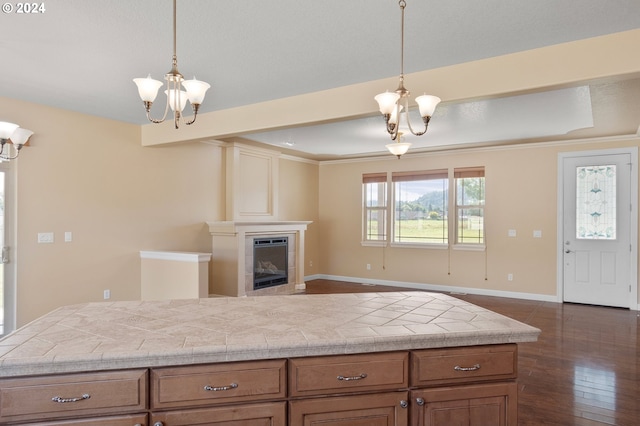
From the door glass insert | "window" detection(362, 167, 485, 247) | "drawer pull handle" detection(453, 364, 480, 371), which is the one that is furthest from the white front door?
"drawer pull handle" detection(453, 364, 480, 371)

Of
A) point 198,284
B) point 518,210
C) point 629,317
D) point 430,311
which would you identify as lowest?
point 629,317

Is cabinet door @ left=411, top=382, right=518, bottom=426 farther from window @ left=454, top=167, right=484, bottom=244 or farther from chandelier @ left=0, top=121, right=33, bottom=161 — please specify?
window @ left=454, top=167, right=484, bottom=244

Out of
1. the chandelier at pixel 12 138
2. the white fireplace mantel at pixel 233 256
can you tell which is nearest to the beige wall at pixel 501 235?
the white fireplace mantel at pixel 233 256

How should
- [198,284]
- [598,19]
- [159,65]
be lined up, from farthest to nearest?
[198,284], [159,65], [598,19]

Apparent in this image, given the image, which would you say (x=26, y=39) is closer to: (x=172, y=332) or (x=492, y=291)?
(x=172, y=332)

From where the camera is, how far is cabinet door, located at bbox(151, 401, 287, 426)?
140cm

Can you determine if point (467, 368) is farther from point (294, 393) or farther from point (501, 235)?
point (501, 235)

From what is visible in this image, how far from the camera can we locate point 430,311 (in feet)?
6.67

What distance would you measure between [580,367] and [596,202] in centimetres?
353

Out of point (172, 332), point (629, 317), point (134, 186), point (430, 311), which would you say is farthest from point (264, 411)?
point (629, 317)

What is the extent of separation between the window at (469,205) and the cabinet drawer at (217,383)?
20.6ft

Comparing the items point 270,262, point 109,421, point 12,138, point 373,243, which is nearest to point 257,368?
point 109,421

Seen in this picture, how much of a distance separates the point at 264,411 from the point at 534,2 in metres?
2.61

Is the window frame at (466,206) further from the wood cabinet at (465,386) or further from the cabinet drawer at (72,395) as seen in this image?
the cabinet drawer at (72,395)
